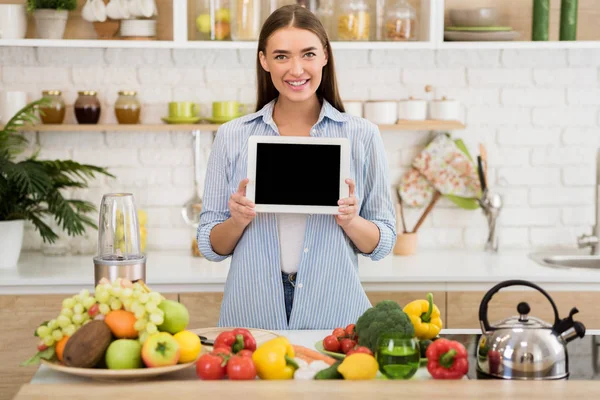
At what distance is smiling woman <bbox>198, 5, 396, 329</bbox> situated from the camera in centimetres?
239

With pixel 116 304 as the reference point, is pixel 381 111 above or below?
above

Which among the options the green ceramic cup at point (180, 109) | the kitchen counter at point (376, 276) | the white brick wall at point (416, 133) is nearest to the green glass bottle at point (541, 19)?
the white brick wall at point (416, 133)

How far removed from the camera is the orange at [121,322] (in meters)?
1.75

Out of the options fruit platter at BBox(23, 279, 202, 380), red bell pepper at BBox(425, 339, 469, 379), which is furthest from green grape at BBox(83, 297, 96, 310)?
red bell pepper at BBox(425, 339, 469, 379)

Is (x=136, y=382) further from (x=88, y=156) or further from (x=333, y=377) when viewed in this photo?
(x=88, y=156)

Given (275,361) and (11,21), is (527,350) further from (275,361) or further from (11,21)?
(11,21)

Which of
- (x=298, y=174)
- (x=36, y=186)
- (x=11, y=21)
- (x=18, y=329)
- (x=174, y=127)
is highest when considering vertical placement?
(x=11, y=21)

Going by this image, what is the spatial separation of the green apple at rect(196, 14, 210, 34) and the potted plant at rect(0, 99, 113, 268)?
0.69m

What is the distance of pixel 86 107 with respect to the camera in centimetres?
376

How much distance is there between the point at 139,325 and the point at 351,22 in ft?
7.22

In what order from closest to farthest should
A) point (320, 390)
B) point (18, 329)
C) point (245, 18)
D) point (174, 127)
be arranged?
point (320, 390), point (18, 329), point (245, 18), point (174, 127)

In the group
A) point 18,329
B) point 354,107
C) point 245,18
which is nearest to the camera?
point 18,329

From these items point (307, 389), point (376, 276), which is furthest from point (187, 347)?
point (376, 276)

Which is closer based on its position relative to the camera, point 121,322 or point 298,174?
point 121,322
